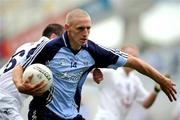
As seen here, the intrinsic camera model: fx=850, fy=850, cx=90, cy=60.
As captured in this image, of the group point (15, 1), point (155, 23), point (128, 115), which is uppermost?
point (128, 115)

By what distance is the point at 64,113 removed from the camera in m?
9.76

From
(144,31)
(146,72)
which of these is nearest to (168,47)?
(144,31)

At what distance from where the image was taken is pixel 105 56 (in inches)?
386

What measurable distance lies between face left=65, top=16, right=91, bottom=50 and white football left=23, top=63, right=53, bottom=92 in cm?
48

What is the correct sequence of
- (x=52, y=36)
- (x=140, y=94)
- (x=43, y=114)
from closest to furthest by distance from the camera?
(x=43, y=114) < (x=52, y=36) < (x=140, y=94)

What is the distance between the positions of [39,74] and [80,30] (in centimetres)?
70

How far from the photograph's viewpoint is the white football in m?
9.22

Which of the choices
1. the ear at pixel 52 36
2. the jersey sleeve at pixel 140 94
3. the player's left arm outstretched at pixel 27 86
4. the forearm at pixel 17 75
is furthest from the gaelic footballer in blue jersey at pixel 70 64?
the jersey sleeve at pixel 140 94

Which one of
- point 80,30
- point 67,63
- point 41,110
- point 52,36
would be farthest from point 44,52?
point 52,36

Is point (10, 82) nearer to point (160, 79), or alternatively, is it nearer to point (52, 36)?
point (52, 36)

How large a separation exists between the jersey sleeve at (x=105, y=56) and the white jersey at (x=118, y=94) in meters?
3.70

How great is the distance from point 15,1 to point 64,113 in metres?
18.8

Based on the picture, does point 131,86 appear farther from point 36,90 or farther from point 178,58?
point 178,58

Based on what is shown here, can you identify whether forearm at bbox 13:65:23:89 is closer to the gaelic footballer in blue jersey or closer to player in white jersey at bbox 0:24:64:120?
the gaelic footballer in blue jersey
